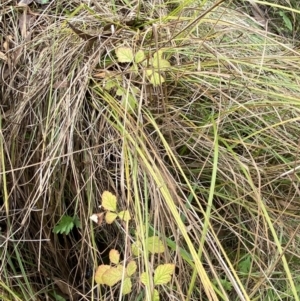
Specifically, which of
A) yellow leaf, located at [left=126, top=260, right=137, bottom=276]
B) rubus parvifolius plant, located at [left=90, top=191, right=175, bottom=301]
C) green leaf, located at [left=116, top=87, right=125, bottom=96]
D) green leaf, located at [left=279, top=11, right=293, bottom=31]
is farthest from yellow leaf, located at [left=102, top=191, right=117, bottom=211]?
green leaf, located at [left=279, top=11, right=293, bottom=31]

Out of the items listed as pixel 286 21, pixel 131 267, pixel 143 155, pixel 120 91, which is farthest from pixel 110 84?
pixel 286 21

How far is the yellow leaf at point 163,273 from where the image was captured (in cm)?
96

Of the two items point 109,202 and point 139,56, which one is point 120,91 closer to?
point 139,56

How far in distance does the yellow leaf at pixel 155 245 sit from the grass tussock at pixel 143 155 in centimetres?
2

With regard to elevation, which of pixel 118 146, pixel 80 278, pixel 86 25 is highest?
pixel 86 25

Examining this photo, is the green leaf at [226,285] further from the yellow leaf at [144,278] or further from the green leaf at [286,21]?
the green leaf at [286,21]

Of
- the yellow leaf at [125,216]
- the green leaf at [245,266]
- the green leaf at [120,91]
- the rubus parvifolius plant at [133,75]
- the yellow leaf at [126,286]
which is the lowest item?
the green leaf at [245,266]

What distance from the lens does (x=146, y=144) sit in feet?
3.72

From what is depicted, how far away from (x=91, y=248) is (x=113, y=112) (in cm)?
29

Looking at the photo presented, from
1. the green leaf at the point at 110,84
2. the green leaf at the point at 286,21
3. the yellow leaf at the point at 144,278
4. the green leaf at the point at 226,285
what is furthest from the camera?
the green leaf at the point at 286,21

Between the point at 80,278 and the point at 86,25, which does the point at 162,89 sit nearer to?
the point at 86,25

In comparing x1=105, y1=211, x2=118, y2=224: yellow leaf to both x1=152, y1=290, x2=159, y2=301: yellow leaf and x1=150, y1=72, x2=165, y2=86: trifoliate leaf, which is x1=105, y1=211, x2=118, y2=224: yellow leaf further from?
x1=150, y1=72, x2=165, y2=86: trifoliate leaf

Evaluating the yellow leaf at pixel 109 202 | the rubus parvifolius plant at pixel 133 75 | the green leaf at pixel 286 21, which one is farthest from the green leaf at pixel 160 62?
the green leaf at pixel 286 21

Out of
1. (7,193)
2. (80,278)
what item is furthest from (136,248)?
(7,193)
